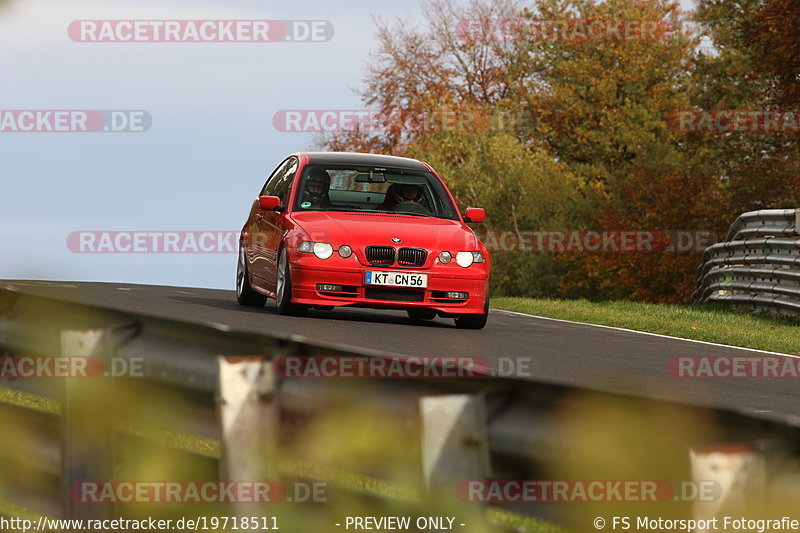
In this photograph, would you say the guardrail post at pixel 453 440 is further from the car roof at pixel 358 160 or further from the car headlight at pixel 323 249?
the car roof at pixel 358 160

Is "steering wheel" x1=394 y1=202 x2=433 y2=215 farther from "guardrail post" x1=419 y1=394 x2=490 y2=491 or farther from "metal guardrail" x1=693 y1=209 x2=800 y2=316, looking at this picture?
"guardrail post" x1=419 y1=394 x2=490 y2=491

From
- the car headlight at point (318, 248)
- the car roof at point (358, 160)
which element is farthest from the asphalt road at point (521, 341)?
the car roof at point (358, 160)

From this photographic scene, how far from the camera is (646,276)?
134 feet

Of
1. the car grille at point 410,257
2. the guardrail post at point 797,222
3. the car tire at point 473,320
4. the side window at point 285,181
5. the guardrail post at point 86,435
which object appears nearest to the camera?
the guardrail post at point 86,435

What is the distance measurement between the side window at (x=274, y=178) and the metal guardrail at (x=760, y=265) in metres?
8.23

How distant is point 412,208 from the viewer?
15.3m

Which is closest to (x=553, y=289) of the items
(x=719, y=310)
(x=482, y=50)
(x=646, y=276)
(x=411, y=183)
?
(x=646, y=276)

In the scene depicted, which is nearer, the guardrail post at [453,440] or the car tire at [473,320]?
the guardrail post at [453,440]

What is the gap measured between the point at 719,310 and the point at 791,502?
20.4 meters

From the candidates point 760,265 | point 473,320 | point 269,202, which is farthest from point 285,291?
point 760,265

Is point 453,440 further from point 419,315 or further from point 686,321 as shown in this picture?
point 686,321

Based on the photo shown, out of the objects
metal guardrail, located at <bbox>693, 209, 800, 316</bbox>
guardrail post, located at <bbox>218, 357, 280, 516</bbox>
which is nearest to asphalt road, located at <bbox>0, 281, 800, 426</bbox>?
metal guardrail, located at <bbox>693, 209, 800, 316</bbox>

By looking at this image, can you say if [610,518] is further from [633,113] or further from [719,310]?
[633,113]

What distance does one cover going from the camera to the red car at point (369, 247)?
14.1 metres
